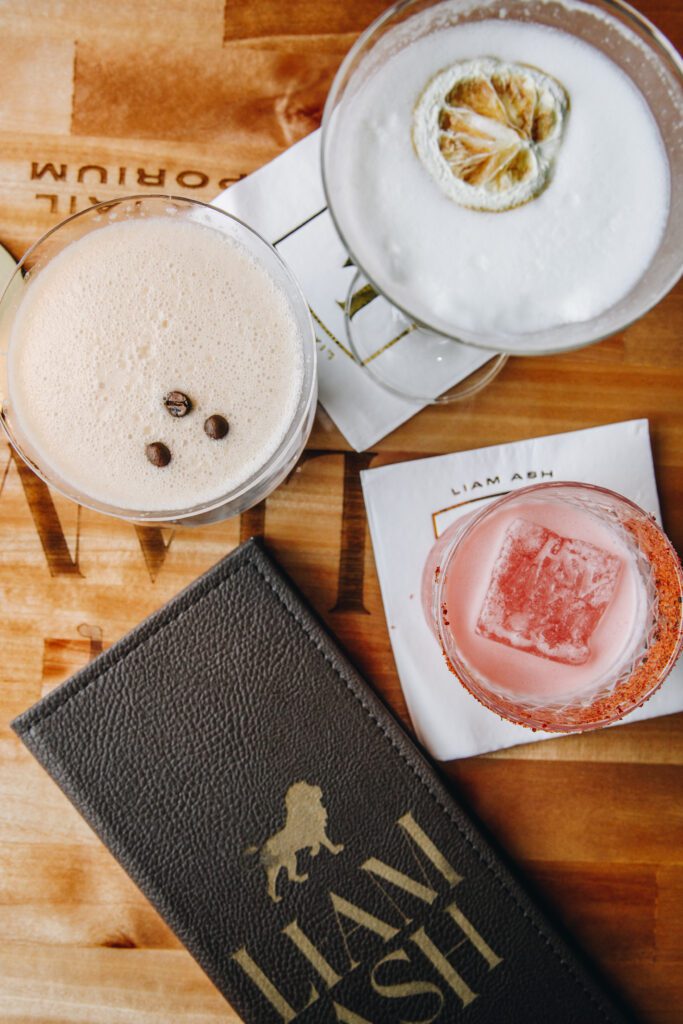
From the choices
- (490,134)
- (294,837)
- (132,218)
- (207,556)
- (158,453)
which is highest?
(490,134)

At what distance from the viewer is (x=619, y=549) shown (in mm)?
699

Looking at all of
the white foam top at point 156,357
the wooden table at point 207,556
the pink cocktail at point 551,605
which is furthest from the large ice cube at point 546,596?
the white foam top at point 156,357

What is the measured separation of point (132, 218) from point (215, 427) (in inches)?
7.3

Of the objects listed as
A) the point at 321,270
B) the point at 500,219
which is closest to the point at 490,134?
the point at 500,219

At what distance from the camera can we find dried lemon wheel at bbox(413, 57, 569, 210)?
0.56 m

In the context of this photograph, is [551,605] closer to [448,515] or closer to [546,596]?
[546,596]

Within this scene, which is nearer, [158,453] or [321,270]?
[158,453]

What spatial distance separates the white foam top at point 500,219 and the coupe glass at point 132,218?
0.12 meters

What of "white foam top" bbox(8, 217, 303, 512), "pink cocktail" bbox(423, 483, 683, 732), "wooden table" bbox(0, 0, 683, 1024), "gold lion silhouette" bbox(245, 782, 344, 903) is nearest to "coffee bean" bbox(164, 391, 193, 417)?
"white foam top" bbox(8, 217, 303, 512)

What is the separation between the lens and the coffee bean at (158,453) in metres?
0.65

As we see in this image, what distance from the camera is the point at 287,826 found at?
2.43ft

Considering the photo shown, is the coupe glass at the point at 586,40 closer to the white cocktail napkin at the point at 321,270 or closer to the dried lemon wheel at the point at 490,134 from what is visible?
the dried lemon wheel at the point at 490,134

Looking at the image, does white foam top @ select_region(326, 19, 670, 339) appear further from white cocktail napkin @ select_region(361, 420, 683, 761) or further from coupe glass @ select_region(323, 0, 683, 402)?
white cocktail napkin @ select_region(361, 420, 683, 761)

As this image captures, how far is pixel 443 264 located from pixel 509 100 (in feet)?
0.40
